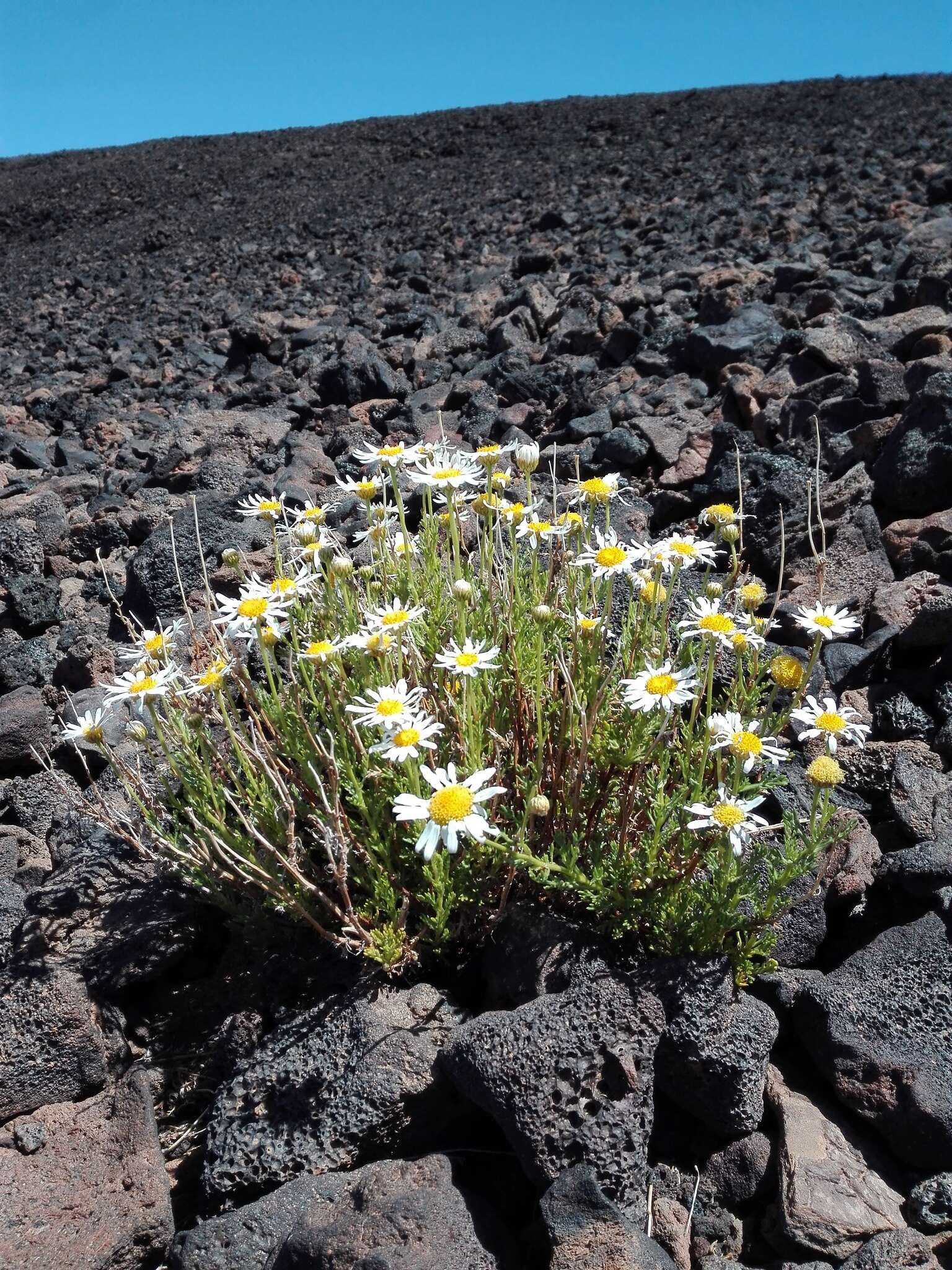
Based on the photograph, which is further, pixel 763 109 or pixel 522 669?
pixel 763 109

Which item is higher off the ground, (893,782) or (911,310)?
(911,310)

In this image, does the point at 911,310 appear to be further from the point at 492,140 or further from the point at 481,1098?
the point at 492,140

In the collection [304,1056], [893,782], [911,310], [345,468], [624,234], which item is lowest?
[304,1056]

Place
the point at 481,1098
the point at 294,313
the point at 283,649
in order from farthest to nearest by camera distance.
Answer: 1. the point at 294,313
2. the point at 283,649
3. the point at 481,1098

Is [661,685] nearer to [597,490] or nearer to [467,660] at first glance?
[467,660]

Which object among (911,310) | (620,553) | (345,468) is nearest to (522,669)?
(620,553)

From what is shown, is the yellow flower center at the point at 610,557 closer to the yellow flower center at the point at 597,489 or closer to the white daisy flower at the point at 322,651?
the yellow flower center at the point at 597,489
